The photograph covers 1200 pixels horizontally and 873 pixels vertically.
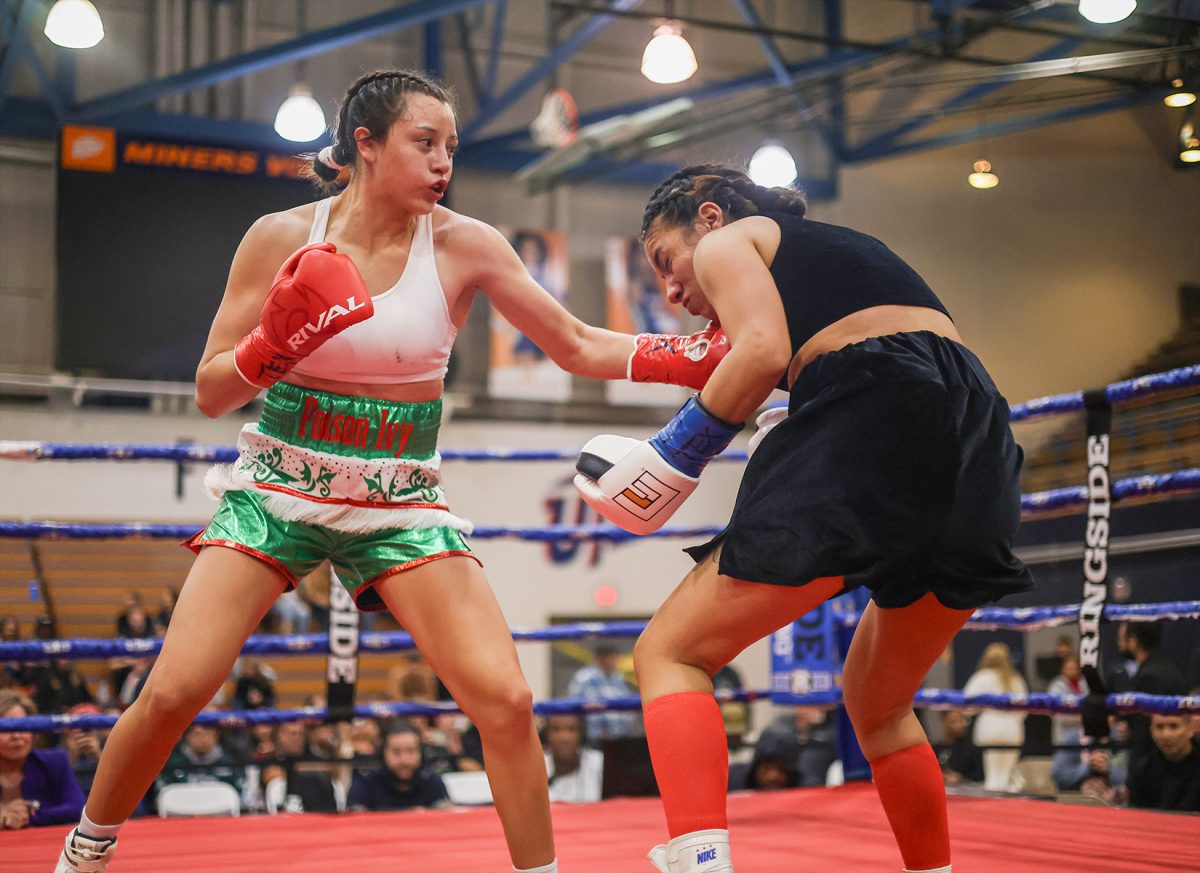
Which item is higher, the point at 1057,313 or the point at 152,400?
the point at 1057,313

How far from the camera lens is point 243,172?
9539 millimetres

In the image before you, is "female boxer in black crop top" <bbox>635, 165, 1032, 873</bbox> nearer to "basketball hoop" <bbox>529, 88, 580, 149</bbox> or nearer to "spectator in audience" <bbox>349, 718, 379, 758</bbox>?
"spectator in audience" <bbox>349, 718, 379, 758</bbox>

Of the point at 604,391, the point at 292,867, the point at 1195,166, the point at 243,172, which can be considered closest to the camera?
the point at 292,867

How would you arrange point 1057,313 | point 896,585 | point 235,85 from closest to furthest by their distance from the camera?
point 896,585 → point 235,85 → point 1057,313

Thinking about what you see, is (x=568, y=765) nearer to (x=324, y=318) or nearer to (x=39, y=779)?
(x=39, y=779)

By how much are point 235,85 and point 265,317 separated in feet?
30.3

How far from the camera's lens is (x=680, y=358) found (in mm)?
2195

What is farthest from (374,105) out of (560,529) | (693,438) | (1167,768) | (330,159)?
(1167,768)

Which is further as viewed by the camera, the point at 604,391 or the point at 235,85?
the point at 604,391

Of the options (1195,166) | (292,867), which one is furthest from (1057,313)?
(292,867)

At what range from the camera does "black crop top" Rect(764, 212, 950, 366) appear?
1816 millimetres

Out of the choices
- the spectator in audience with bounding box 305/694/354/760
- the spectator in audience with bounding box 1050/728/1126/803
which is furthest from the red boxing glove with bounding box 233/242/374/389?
the spectator in audience with bounding box 305/694/354/760

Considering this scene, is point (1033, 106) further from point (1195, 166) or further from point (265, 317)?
point (265, 317)

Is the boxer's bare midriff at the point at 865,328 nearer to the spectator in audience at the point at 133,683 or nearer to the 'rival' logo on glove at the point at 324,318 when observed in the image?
the 'rival' logo on glove at the point at 324,318
